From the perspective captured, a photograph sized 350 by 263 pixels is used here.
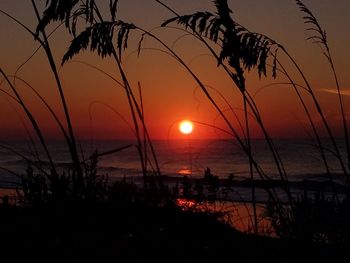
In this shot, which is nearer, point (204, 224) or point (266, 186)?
point (266, 186)

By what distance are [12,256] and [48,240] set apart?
28 cm

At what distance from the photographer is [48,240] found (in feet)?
9.40

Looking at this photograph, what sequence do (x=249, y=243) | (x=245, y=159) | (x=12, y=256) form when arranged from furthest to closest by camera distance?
(x=245, y=159)
(x=249, y=243)
(x=12, y=256)

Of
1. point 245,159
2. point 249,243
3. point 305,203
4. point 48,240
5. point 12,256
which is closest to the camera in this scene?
point 12,256

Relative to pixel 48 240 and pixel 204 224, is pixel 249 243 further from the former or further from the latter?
pixel 48 240

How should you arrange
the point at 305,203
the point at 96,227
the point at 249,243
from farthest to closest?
the point at 305,203, the point at 96,227, the point at 249,243

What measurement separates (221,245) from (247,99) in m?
0.88


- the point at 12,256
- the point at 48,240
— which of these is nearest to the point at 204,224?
→ the point at 48,240

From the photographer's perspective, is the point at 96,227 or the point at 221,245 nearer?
the point at 221,245

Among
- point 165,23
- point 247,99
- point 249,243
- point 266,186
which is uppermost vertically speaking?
point 165,23

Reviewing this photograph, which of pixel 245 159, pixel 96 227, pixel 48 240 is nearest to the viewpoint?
pixel 48 240

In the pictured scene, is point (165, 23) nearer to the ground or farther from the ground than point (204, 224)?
farther from the ground

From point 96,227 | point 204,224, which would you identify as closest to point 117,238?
point 96,227

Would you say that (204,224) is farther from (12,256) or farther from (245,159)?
(245,159)
